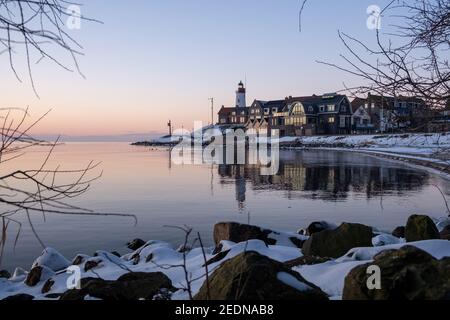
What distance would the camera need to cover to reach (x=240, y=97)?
456ft

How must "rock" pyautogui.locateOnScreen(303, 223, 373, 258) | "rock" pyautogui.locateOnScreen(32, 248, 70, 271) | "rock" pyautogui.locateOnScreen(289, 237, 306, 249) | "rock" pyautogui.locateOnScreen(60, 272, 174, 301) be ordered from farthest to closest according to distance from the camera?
1. "rock" pyautogui.locateOnScreen(289, 237, 306, 249)
2. "rock" pyautogui.locateOnScreen(32, 248, 70, 271)
3. "rock" pyautogui.locateOnScreen(303, 223, 373, 258)
4. "rock" pyautogui.locateOnScreen(60, 272, 174, 301)

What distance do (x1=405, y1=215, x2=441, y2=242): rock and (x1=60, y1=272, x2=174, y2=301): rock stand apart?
19.2ft

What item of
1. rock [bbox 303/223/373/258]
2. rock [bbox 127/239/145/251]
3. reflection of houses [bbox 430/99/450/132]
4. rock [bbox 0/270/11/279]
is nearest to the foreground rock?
rock [bbox 303/223/373/258]

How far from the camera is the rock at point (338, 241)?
8.31 metres

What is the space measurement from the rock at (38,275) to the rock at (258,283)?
211 inches

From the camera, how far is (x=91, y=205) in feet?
66.2

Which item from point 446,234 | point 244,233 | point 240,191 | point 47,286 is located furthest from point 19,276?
point 240,191

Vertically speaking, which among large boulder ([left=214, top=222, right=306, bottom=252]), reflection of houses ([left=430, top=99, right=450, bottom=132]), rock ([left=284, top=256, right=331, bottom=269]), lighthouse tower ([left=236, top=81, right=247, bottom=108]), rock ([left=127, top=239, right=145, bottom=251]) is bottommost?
rock ([left=127, top=239, right=145, bottom=251])

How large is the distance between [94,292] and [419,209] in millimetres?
16212

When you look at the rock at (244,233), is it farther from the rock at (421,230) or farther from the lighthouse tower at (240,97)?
the lighthouse tower at (240,97)

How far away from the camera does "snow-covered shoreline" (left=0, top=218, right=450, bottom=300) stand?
5625 millimetres

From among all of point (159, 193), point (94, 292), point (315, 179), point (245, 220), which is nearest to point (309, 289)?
point (94, 292)

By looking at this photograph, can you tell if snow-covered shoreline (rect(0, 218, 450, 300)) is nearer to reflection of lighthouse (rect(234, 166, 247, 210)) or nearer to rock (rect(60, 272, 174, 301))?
rock (rect(60, 272, 174, 301))
